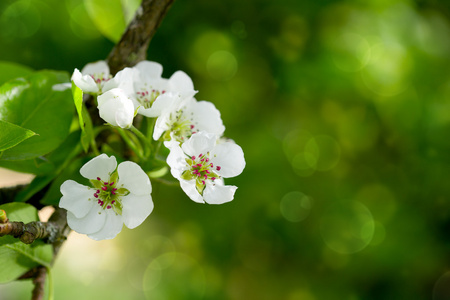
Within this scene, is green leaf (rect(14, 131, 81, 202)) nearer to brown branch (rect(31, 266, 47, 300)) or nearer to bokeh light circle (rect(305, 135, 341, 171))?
brown branch (rect(31, 266, 47, 300))

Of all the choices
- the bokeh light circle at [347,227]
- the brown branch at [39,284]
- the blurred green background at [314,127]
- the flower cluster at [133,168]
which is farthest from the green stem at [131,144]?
the bokeh light circle at [347,227]

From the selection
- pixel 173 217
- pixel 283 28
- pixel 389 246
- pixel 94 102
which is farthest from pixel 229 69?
pixel 94 102

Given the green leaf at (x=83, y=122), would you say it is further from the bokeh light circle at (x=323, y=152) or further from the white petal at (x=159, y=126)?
the bokeh light circle at (x=323, y=152)

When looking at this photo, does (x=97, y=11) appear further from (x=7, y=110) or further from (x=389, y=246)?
(x=389, y=246)

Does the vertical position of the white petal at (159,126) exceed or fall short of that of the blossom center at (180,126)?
it exceeds it

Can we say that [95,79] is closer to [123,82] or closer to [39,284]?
[123,82]

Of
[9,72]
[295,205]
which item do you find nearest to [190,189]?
[9,72]
